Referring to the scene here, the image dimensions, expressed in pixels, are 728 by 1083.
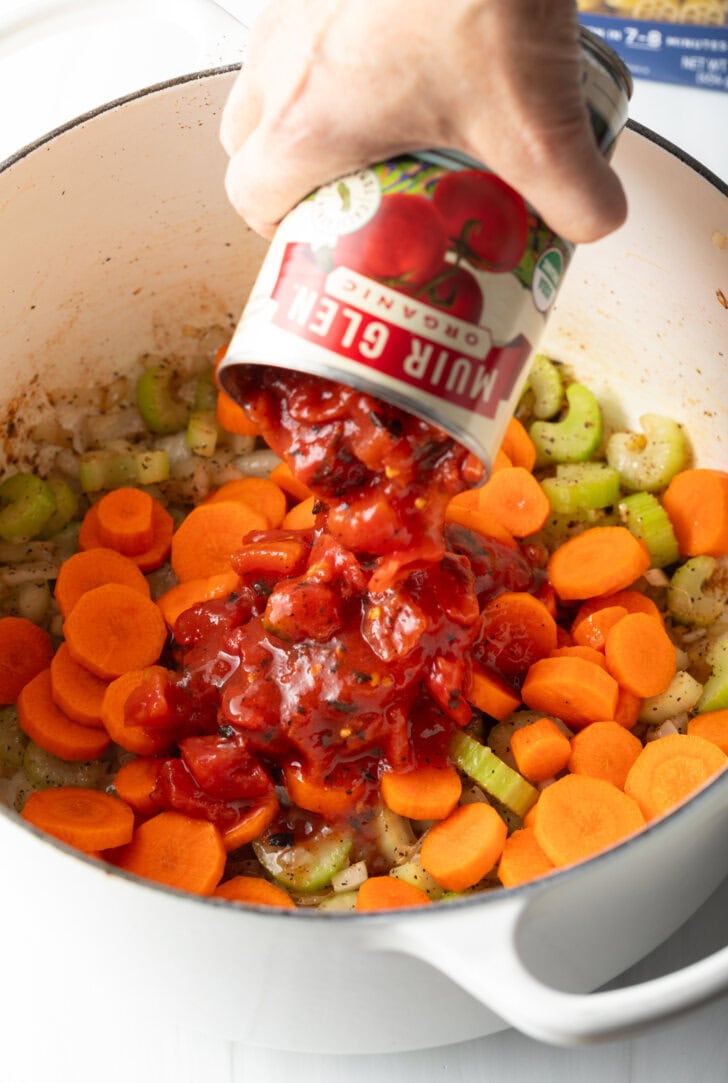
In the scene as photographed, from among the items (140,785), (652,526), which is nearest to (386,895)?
(140,785)

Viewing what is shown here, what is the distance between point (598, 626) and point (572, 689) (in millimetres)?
216

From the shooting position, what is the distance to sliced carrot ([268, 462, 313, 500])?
271 centimetres

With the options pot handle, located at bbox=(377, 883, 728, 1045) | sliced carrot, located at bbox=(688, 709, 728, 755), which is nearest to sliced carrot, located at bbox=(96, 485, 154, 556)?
sliced carrot, located at bbox=(688, 709, 728, 755)

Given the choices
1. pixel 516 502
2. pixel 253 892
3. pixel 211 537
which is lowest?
pixel 253 892

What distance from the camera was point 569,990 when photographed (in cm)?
190

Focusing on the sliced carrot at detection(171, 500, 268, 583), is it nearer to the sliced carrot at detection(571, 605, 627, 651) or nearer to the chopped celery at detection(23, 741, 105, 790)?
the chopped celery at detection(23, 741, 105, 790)

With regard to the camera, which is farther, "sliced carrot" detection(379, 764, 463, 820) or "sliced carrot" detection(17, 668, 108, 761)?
"sliced carrot" detection(17, 668, 108, 761)

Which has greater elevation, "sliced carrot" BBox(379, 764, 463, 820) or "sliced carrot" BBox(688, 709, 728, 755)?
"sliced carrot" BBox(688, 709, 728, 755)

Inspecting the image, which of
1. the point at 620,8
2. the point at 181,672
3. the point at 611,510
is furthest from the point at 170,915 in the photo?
the point at 620,8

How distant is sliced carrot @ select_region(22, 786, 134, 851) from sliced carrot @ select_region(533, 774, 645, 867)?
0.73 meters

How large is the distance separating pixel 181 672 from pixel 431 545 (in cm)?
66

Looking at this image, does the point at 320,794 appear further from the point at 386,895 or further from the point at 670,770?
the point at 670,770

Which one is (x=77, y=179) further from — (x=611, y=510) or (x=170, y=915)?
(x=170, y=915)

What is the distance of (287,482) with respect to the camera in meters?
2.72
